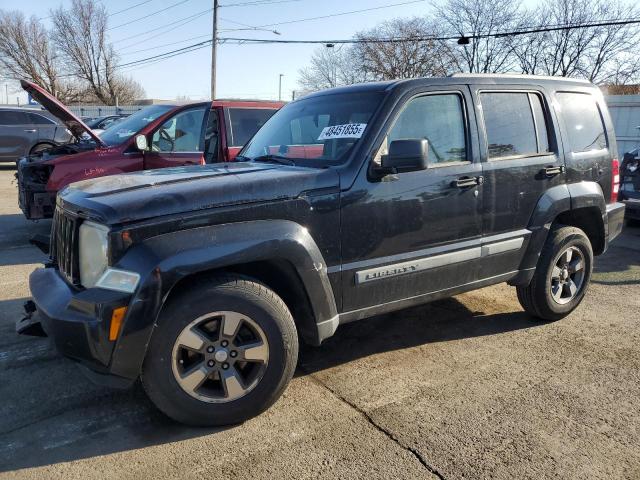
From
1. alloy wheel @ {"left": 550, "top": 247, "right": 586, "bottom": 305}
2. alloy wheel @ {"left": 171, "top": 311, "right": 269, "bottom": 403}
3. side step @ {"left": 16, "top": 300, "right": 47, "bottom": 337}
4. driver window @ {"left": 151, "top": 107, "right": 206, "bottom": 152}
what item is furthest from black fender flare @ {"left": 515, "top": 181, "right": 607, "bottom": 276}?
driver window @ {"left": 151, "top": 107, "right": 206, "bottom": 152}

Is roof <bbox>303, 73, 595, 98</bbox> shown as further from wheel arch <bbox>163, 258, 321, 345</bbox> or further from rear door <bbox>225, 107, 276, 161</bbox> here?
rear door <bbox>225, 107, 276, 161</bbox>

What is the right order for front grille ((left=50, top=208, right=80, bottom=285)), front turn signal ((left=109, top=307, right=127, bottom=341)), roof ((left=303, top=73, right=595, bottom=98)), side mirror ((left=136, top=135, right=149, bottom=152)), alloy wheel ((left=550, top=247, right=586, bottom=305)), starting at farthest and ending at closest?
side mirror ((left=136, top=135, right=149, bottom=152)) < alloy wheel ((left=550, top=247, right=586, bottom=305)) < roof ((left=303, top=73, right=595, bottom=98)) < front grille ((left=50, top=208, right=80, bottom=285)) < front turn signal ((left=109, top=307, right=127, bottom=341))

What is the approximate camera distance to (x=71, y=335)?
2672mm

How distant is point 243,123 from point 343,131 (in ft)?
12.9

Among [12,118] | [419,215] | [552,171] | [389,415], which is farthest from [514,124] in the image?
[12,118]

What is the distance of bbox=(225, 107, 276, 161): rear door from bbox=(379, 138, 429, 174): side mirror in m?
4.07

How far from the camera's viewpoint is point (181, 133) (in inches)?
278

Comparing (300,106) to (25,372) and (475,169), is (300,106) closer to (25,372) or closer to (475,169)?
(475,169)

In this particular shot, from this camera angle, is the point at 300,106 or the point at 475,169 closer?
the point at 475,169

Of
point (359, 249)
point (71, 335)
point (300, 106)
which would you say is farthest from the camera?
point (300, 106)

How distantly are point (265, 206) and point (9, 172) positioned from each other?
1687cm

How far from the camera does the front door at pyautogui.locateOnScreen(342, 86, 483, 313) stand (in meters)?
3.32

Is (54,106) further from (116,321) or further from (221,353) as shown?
(221,353)

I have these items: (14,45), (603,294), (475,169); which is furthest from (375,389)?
(14,45)
